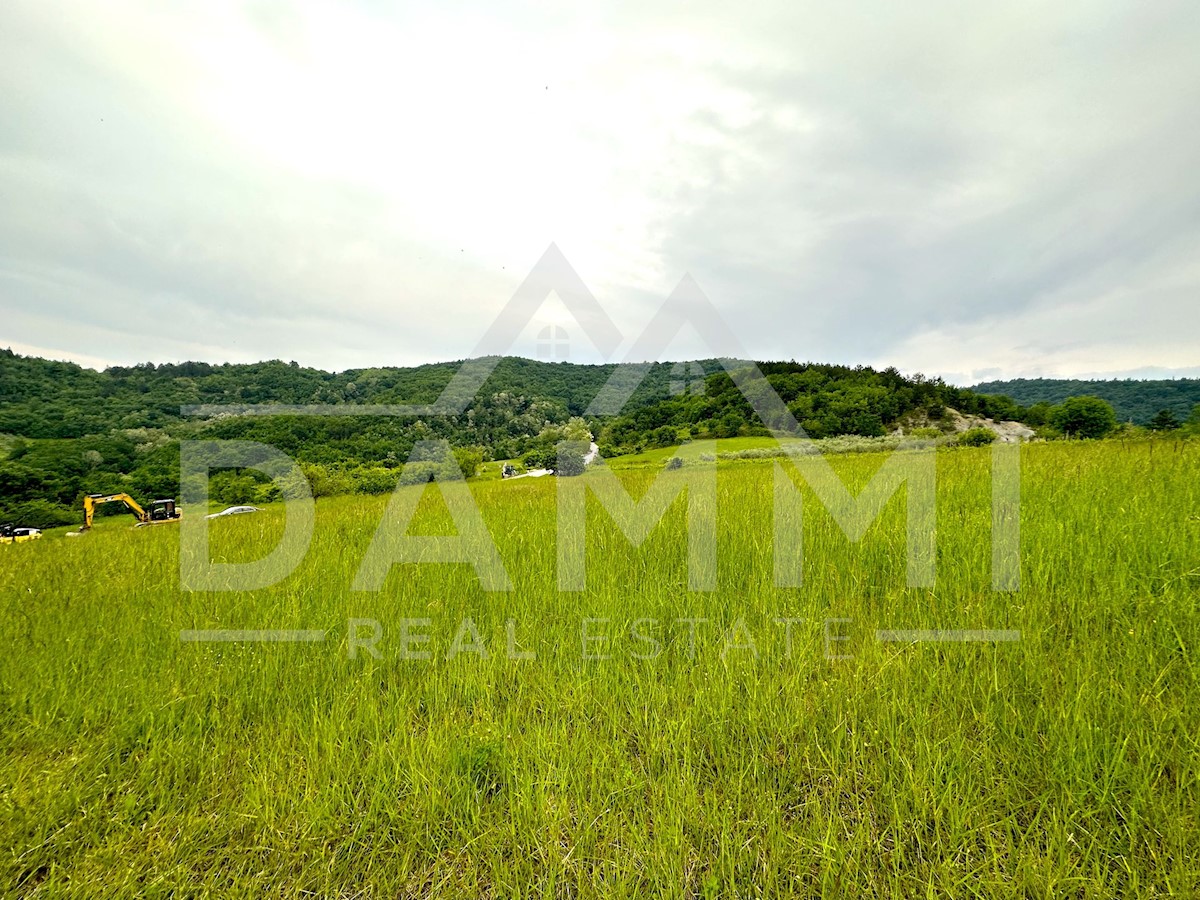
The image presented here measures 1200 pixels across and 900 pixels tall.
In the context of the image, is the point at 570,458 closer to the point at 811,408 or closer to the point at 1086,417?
the point at 811,408

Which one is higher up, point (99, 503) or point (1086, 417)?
point (1086, 417)

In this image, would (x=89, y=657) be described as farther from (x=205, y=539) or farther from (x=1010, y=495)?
(x=1010, y=495)

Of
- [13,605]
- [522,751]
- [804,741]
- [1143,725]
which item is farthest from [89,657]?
[1143,725]

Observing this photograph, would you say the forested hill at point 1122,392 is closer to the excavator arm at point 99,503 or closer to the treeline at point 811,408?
the treeline at point 811,408

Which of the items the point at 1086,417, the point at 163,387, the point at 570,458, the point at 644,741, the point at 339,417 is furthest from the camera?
the point at 163,387

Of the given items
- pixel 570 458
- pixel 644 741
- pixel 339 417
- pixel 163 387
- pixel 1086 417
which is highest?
pixel 163 387

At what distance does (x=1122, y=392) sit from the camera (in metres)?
57.7

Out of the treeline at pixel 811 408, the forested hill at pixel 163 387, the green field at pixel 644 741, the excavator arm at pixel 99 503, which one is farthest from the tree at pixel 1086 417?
the excavator arm at pixel 99 503

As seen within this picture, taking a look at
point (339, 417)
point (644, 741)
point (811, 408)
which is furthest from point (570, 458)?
point (811, 408)

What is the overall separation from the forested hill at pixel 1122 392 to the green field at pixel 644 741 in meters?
55.7

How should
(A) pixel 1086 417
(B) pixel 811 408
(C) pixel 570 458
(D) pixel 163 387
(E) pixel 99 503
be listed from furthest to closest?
1. (D) pixel 163 387
2. (B) pixel 811 408
3. (A) pixel 1086 417
4. (E) pixel 99 503
5. (C) pixel 570 458

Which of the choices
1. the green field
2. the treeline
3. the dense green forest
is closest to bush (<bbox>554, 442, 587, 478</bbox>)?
the dense green forest

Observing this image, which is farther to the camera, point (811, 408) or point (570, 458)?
point (811, 408)

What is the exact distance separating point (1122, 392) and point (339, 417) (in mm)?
90448
